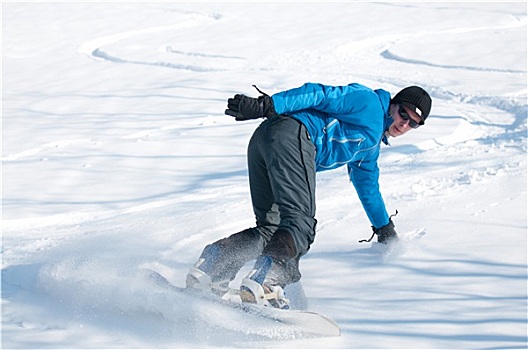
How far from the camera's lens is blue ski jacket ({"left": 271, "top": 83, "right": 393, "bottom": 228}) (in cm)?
341

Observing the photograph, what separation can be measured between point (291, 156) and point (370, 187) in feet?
2.41

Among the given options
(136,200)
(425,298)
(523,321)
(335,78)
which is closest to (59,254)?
(136,200)

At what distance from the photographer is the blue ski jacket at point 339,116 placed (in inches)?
134

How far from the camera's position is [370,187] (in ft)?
13.1

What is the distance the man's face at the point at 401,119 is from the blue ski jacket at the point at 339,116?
0.03 metres

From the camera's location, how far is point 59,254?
425cm

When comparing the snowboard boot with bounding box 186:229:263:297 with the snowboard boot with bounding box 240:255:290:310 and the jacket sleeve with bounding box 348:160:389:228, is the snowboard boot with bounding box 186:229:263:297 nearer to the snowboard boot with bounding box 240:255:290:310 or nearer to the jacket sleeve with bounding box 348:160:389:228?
the snowboard boot with bounding box 240:255:290:310

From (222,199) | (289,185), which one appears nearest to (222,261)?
(289,185)

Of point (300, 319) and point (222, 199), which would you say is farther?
point (222, 199)

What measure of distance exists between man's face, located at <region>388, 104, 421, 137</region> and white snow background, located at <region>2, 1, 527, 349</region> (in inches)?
31.5

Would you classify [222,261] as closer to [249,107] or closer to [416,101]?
[249,107]

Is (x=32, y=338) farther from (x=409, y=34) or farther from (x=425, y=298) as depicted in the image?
(x=409, y=34)

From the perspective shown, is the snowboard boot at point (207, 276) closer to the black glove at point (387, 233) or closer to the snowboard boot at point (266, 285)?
the snowboard boot at point (266, 285)

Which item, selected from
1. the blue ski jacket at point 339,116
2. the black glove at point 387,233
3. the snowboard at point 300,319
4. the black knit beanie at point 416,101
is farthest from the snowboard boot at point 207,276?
the black knit beanie at point 416,101
